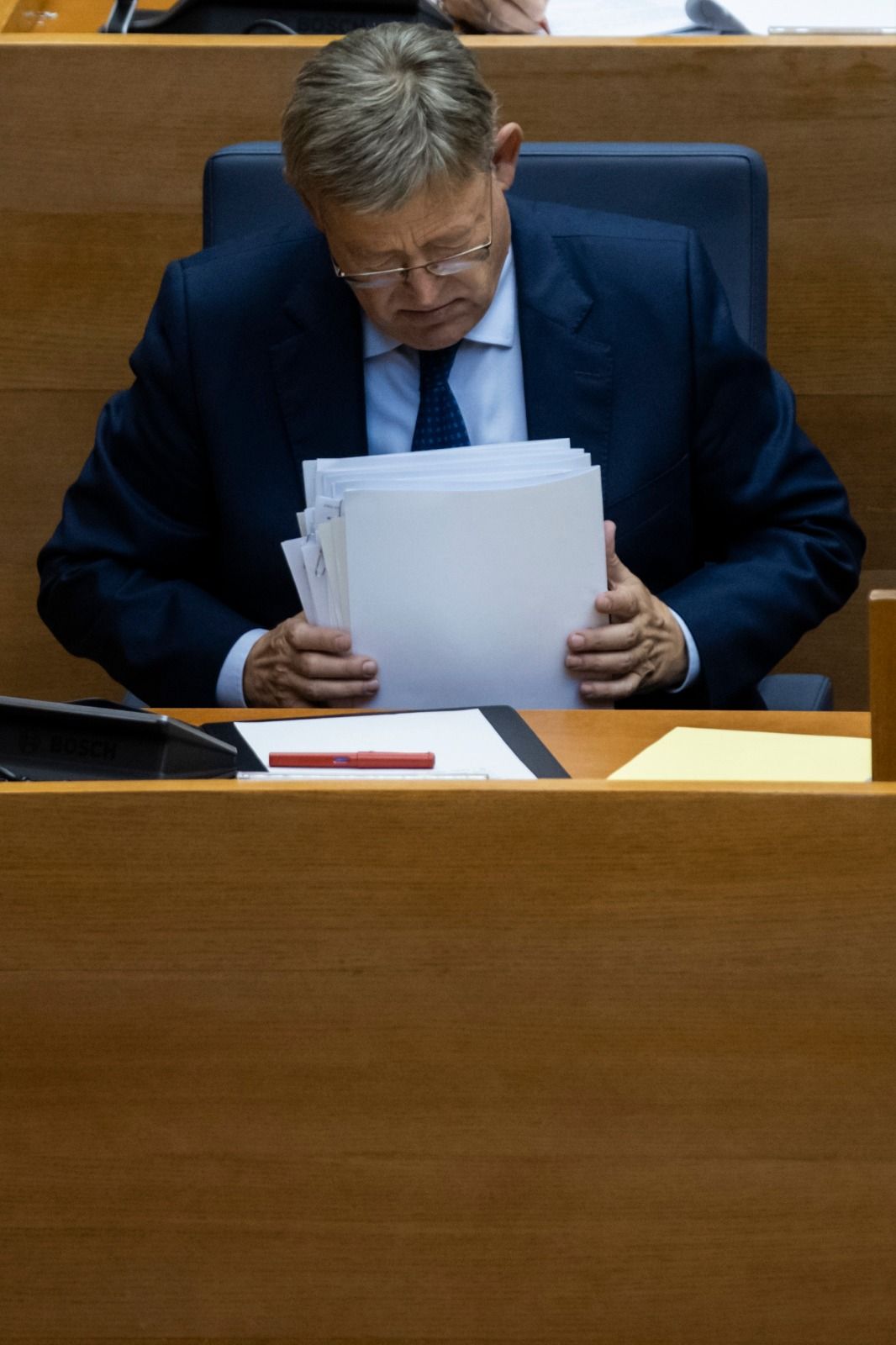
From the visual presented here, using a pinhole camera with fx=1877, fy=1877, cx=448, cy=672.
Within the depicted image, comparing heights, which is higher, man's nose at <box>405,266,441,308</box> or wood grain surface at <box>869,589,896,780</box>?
wood grain surface at <box>869,589,896,780</box>

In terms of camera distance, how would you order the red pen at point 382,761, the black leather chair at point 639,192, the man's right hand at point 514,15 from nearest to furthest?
the red pen at point 382,761, the black leather chair at point 639,192, the man's right hand at point 514,15

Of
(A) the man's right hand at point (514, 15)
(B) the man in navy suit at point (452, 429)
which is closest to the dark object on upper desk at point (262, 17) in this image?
(A) the man's right hand at point (514, 15)

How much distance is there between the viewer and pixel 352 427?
1.71 meters

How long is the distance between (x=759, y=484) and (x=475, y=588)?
1.45 feet

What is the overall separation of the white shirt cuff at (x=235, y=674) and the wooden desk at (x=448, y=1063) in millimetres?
726

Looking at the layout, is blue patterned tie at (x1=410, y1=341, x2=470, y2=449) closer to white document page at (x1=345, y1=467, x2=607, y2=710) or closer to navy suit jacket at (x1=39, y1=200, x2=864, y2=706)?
navy suit jacket at (x1=39, y1=200, x2=864, y2=706)

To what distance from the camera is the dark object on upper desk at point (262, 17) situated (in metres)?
2.22

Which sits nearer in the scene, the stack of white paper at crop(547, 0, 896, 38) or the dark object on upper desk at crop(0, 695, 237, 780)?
the dark object on upper desk at crop(0, 695, 237, 780)

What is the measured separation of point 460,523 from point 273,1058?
544 millimetres

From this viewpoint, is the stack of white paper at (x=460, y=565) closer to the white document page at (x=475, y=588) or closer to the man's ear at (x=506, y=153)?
the white document page at (x=475, y=588)

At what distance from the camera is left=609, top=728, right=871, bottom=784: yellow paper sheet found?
1.25 meters

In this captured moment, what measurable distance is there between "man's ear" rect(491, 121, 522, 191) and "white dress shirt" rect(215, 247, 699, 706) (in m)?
0.09

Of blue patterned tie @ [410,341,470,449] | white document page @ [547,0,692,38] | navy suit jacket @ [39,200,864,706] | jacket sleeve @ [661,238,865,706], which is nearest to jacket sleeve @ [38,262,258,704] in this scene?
navy suit jacket @ [39,200,864,706]

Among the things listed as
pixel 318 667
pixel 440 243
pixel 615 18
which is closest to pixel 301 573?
pixel 318 667
